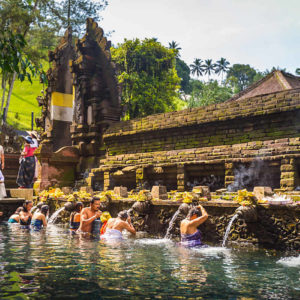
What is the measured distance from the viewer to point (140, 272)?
6.34 m

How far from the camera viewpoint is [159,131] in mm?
15250

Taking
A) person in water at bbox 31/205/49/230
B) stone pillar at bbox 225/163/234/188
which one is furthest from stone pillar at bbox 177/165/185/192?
person in water at bbox 31/205/49/230

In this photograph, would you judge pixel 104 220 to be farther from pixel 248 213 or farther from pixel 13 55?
pixel 13 55

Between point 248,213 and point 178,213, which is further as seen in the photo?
point 178,213

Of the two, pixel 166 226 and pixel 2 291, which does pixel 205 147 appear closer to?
pixel 166 226

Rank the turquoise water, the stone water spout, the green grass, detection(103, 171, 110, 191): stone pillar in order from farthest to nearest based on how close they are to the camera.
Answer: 1. the green grass
2. detection(103, 171, 110, 191): stone pillar
3. the stone water spout
4. the turquoise water

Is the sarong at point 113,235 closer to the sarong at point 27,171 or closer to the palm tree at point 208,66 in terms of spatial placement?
the sarong at point 27,171

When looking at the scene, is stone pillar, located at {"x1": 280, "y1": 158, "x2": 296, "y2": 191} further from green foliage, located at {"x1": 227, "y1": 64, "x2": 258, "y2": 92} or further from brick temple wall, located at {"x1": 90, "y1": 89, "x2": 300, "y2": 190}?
green foliage, located at {"x1": 227, "y1": 64, "x2": 258, "y2": 92}

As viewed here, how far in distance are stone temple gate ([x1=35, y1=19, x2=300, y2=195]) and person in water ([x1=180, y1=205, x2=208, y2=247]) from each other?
3.20 meters

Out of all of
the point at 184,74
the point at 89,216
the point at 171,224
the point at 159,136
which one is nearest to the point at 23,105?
the point at 184,74

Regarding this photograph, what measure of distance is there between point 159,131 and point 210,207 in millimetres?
6089

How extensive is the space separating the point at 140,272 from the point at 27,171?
12.6 meters

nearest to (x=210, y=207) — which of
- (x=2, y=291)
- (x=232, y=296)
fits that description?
(x=232, y=296)

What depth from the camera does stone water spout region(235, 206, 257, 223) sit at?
848cm
